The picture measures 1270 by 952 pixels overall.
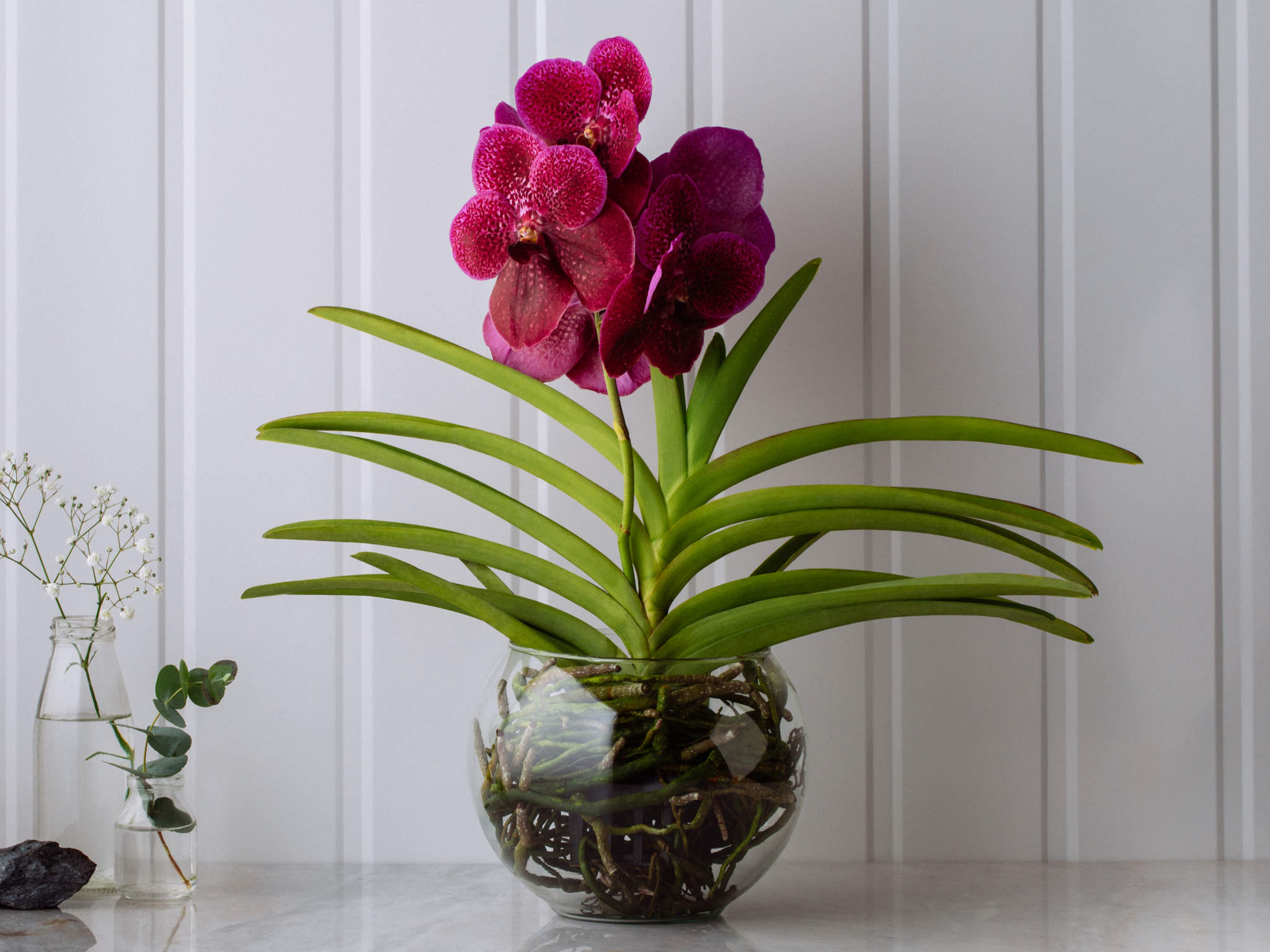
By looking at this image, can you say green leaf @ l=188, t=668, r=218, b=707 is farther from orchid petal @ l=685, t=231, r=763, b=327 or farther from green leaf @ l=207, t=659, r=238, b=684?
orchid petal @ l=685, t=231, r=763, b=327

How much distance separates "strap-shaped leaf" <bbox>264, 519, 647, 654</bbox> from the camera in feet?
2.15

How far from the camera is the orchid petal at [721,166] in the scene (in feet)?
2.15

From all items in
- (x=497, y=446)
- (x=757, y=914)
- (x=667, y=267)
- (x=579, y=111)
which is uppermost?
(x=579, y=111)

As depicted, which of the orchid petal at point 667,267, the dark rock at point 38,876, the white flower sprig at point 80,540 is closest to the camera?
the orchid petal at point 667,267

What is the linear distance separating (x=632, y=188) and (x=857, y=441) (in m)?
0.23

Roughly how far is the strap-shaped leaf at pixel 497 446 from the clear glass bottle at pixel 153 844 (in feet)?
1.00

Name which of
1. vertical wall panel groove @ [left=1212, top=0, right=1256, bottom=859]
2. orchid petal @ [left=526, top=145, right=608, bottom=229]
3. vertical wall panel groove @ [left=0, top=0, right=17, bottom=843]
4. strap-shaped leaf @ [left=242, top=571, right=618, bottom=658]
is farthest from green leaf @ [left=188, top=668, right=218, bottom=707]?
vertical wall panel groove @ [left=1212, top=0, right=1256, bottom=859]

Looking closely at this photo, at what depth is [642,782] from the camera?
23.4 inches

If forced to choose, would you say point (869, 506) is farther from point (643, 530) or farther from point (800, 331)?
point (800, 331)

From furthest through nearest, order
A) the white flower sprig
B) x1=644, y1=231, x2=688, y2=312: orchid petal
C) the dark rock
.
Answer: the white flower sprig
the dark rock
x1=644, y1=231, x2=688, y2=312: orchid petal

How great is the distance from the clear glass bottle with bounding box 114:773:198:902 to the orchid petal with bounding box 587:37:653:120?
604 mm

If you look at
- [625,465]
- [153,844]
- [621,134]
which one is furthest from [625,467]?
[153,844]

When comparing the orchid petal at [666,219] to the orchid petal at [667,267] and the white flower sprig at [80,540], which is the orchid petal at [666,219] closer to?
the orchid petal at [667,267]

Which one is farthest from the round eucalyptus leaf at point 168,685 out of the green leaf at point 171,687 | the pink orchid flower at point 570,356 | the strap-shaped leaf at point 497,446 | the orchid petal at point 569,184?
the orchid petal at point 569,184
